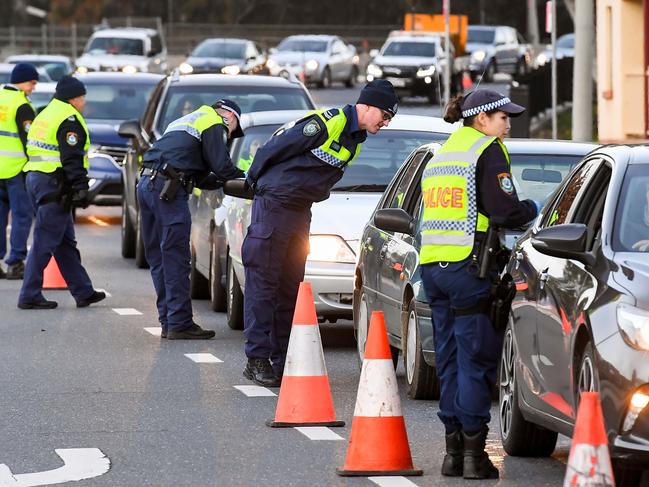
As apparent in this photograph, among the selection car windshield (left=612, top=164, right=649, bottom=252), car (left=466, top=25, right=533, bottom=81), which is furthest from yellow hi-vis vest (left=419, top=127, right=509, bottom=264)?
car (left=466, top=25, right=533, bottom=81)

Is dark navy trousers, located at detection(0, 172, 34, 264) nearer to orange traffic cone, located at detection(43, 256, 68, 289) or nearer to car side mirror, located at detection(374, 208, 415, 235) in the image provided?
orange traffic cone, located at detection(43, 256, 68, 289)

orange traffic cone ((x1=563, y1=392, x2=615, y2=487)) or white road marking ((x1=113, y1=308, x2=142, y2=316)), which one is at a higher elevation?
orange traffic cone ((x1=563, y1=392, x2=615, y2=487))

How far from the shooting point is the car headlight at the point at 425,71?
54750mm

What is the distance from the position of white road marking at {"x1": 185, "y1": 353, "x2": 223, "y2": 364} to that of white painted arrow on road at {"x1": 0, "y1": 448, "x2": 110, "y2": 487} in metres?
3.65

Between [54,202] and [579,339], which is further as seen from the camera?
[54,202]

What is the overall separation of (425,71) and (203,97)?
117 feet

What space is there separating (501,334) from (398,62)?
4694 centimetres

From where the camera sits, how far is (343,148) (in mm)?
11586

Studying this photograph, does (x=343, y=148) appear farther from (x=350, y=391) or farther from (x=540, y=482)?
(x=540, y=482)

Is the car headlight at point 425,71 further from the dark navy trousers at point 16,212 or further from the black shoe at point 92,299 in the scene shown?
the black shoe at point 92,299

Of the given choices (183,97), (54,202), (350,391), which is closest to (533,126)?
(183,97)

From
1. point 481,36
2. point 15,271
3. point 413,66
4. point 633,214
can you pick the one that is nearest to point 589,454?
point 633,214

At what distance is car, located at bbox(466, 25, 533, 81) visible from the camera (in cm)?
6625

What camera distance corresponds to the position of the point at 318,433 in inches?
397
